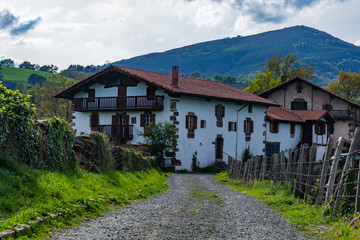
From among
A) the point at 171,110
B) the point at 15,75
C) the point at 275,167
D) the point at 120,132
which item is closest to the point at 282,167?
the point at 275,167

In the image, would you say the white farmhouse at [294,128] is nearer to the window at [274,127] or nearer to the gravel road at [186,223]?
the window at [274,127]

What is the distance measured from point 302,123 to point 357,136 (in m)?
40.4

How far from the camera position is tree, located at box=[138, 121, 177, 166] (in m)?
34.4

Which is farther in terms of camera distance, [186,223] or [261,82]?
[261,82]

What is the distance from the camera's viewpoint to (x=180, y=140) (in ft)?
118

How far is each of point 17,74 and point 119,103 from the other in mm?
108342

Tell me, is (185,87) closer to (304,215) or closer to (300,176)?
(300,176)

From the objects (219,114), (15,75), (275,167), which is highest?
(15,75)

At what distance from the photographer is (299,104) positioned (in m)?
54.5

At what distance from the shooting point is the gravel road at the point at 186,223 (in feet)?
27.0

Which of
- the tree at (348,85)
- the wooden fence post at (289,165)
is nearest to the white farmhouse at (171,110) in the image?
the wooden fence post at (289,165)

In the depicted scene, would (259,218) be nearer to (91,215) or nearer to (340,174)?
(340,174)

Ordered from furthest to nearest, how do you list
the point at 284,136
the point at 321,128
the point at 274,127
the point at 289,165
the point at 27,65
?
the point at 27,65
the point at 321,128
the point at 284,136
the point at 274,127
the point at 289,165

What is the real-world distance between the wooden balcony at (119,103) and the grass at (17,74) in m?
94.2
